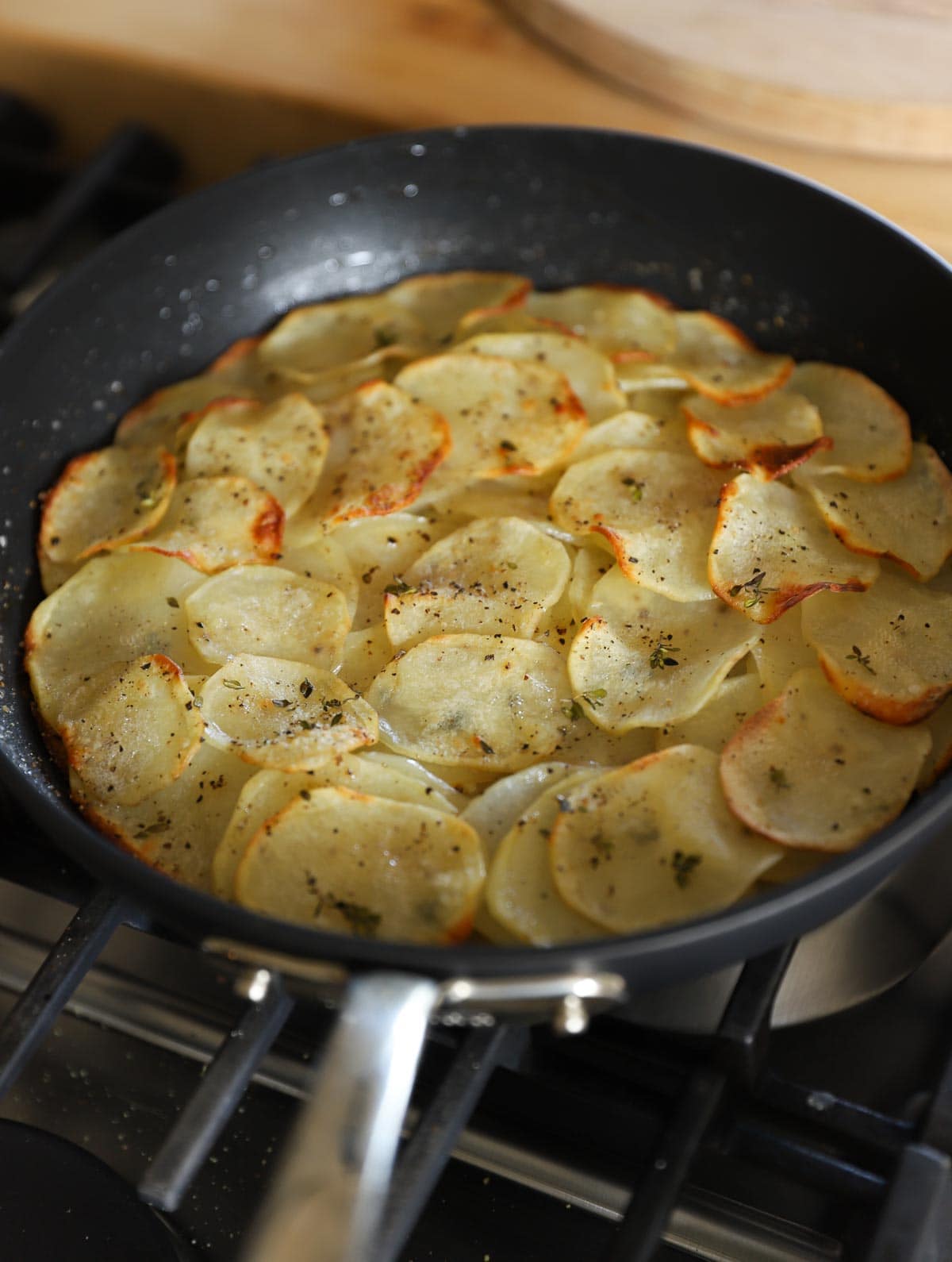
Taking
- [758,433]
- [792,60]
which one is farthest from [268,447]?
[792,60]

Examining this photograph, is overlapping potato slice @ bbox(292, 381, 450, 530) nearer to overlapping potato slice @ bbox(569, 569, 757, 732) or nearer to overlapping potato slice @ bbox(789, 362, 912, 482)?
overlapping potato slice @ bbox(569, 569, 757, 732)

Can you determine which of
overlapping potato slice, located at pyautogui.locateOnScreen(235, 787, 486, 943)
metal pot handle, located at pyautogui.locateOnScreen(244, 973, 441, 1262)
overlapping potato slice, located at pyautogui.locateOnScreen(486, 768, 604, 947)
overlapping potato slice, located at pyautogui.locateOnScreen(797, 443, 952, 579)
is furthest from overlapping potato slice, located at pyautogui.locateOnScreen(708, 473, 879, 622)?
metal pot handle, located at pyautogui.locateOnScreen(244, 973, 441, 1262)

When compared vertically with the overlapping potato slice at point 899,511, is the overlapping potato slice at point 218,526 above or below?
below

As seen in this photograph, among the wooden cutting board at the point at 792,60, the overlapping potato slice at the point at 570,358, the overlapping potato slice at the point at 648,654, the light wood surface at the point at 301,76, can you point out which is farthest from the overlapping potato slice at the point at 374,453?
the wooden cutting board at the point at 792,60

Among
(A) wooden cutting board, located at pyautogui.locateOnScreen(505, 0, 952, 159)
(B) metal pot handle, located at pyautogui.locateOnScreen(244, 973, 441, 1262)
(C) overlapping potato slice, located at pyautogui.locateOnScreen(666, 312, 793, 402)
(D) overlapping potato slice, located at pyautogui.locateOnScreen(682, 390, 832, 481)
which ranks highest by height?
(A) wooden cutting board, located at pyautogui.locateOnScreen(505, 0, 952, 159)

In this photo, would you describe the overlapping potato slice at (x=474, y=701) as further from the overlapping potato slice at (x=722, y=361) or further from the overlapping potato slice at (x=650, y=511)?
the overlapping potato slice at (x=722, y=361)

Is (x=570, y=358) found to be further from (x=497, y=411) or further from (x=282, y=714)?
(x=282, y=714)
